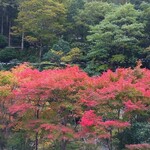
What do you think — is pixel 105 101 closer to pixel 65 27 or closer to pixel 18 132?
pixel 18 132

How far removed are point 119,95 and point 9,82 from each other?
5.17m

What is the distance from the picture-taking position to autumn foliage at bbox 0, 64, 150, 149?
13859 mm

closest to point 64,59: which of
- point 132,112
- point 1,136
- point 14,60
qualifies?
point 14,60

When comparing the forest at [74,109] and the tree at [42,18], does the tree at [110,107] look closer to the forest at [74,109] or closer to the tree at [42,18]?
the forest at [74,109]

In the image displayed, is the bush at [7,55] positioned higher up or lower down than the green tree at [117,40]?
lower down

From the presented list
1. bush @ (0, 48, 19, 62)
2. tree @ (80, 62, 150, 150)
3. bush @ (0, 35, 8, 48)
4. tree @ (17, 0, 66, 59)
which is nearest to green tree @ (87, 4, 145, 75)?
tree @ (17, 0, 66, 59)

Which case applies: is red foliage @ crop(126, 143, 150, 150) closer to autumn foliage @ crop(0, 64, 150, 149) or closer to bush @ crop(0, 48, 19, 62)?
autumn foliage @ crop(0, 64, 150, 149)

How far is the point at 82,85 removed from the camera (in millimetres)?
14695

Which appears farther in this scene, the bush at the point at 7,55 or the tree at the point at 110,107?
the bush at the point at 7,55

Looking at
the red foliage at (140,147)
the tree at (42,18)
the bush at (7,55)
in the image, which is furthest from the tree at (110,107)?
the bush at (7,55)

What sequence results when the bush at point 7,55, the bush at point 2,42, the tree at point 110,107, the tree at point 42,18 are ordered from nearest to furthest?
the tree at point 110,107
the tree at point 42,18
the bush at point 7,55
the bush at point 2,42

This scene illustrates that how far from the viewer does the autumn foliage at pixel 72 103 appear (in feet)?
45.5

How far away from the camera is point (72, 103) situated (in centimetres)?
1442

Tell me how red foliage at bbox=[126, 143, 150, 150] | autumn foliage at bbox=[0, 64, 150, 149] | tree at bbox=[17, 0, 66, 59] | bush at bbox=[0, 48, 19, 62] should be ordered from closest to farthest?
1. red foliage at bbox=[126, 143, 150, 150]
2. autumn foliage at bbox=[0, 64, 150, 149]
3. tree at bbox=[17, 0, 66, 59]
4. bush at bbox=[0, 48, 19, 62]
